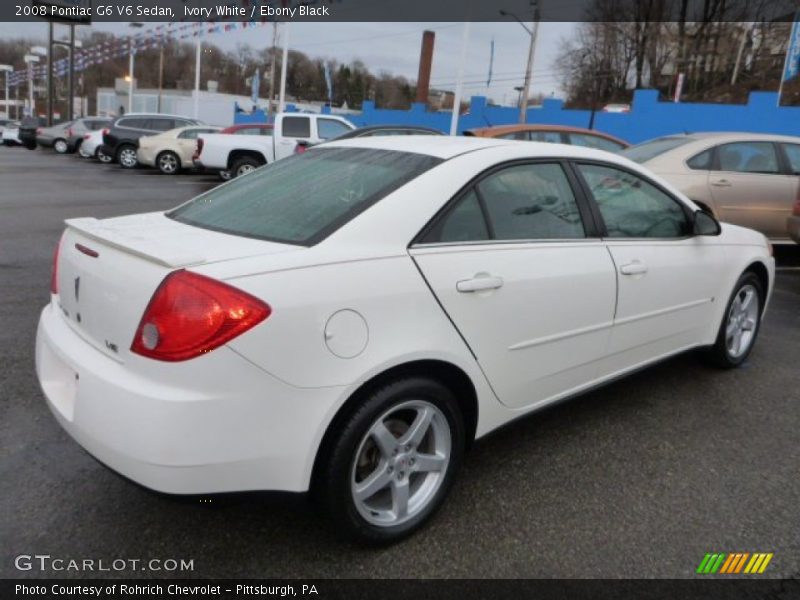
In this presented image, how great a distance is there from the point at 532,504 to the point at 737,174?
6.38 m

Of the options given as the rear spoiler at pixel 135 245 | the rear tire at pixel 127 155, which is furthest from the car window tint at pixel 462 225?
the rear tire at pixel 127 155

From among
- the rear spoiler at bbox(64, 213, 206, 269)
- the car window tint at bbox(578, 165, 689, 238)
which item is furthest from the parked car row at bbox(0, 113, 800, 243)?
the rear spoiler at bbox(64, 213, 206, 269)

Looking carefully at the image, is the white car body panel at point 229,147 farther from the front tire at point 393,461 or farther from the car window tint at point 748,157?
the front tire at point 393,461

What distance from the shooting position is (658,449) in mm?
3217

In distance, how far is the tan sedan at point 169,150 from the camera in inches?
691

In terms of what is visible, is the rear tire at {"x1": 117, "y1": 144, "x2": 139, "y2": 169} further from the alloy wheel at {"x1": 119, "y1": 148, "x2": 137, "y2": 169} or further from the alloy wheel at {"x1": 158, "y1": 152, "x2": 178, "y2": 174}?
the alloy wheel at {"x1": 158, "y1": 152, "x2": 178, "y2": 174}

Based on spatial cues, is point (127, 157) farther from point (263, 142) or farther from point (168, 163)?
point (263, 142)

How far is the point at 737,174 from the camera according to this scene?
7.50 meters

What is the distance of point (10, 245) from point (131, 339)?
631 centimetres

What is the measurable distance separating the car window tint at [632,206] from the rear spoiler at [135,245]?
2.01 metres

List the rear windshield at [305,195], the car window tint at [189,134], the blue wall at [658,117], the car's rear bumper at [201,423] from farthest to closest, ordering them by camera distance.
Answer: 1. the blue wall at [658,117]
2. the car window tint at [189,134]
3. the rear windshield at [305,195]
4. the car's rear bumper at [201,423]

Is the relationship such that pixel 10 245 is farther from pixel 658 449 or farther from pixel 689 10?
pixel 689 10

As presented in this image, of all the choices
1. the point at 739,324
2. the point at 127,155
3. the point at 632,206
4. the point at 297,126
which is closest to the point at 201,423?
the point at 632,206

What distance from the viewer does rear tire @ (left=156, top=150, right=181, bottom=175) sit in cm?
1766
